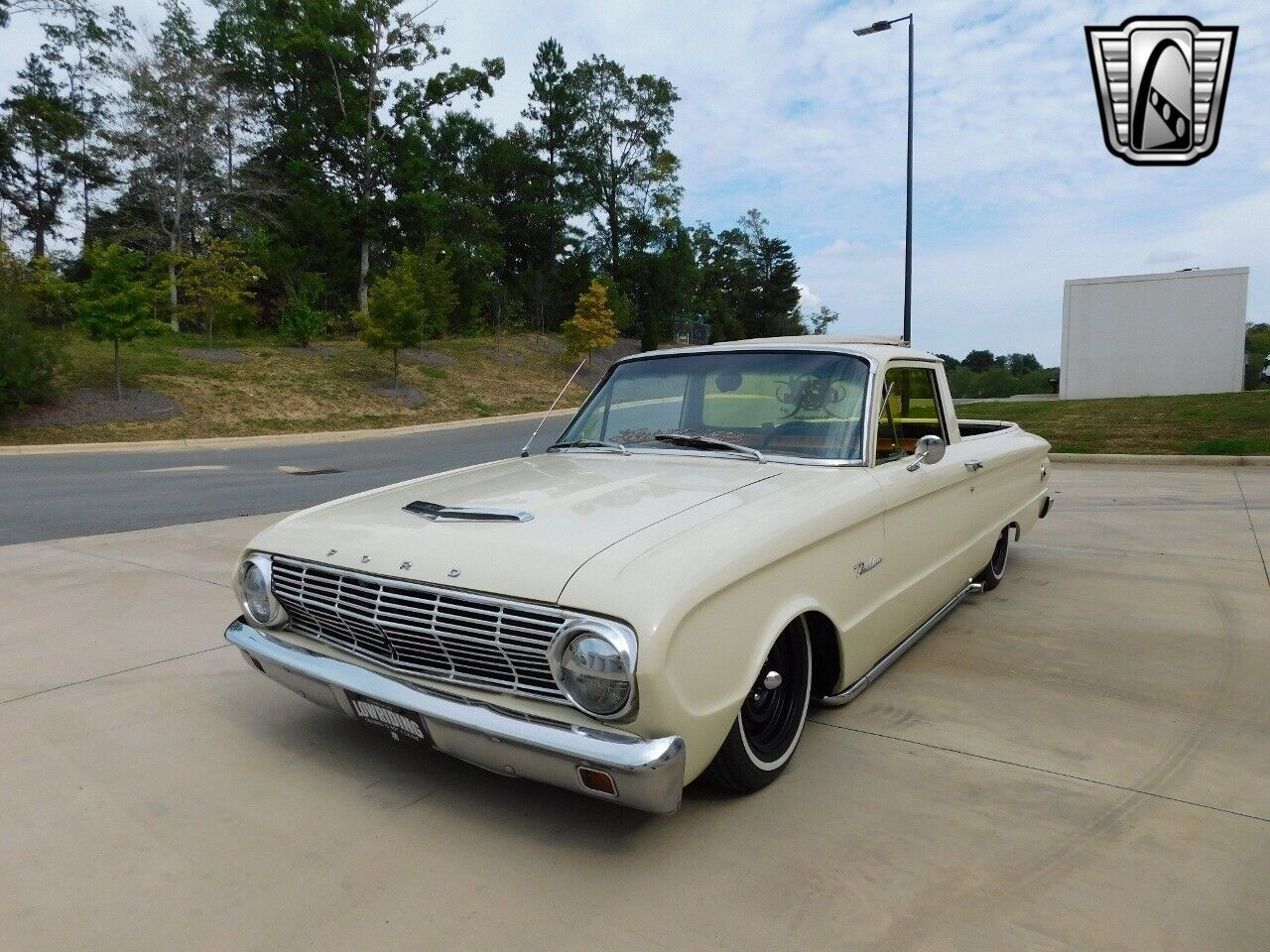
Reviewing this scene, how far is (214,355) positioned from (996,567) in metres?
23.3

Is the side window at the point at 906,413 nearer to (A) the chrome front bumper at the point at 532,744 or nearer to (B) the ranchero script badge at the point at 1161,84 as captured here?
(A) the chrome front bumper at the point at 532,744

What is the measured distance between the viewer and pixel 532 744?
2.35 meters

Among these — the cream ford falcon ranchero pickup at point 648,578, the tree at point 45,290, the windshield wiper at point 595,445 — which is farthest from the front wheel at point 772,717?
the tree at point 45,290

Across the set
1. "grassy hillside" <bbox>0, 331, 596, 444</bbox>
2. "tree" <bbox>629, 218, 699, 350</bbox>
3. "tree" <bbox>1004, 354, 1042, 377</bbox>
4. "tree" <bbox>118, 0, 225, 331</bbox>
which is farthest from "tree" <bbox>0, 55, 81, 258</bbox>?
"tree" <bbox>1004, 354, 1042, 377</bbox>

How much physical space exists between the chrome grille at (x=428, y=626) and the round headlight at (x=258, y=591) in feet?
0.24

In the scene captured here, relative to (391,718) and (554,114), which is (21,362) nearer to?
(391,718)

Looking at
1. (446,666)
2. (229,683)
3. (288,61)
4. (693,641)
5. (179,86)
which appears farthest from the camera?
(288,61)

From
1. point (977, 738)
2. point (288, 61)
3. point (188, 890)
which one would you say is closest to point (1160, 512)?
point (977, 738)

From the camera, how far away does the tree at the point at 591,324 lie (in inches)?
1281

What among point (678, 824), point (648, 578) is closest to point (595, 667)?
point (648, 578)

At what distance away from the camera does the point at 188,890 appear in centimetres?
242

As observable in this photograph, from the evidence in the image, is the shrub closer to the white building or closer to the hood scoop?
the hood scoop

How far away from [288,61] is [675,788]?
42.4m

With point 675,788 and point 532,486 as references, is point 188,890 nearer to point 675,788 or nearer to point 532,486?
point 675,788
